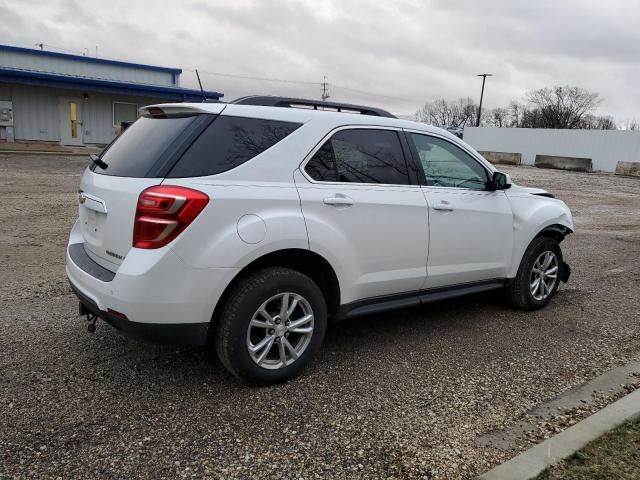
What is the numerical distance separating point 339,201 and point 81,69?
91.7ft

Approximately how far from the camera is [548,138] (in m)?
39.0

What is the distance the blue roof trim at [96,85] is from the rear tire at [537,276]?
1933 centimetres

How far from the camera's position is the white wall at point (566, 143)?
113 feet

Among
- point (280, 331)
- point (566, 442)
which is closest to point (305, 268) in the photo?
point (280, 331)

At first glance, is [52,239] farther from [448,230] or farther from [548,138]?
[548,138]

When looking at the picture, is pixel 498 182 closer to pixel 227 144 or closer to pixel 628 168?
pixel 227 144

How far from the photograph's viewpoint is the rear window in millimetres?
3404

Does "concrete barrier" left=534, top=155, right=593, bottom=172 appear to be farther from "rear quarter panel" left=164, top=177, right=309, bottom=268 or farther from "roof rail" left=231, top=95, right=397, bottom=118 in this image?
"rear quarter panel" left=164, top=177, right=309, bottom=268

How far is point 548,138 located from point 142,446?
134ft

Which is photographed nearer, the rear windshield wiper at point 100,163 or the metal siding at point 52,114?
the rear windshield wiper at point 100,163

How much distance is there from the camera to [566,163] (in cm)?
3466

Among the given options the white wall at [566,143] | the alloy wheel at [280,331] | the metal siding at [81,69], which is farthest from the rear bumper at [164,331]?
the white wall at [566,143]

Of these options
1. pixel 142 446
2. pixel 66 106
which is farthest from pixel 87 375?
pixel 66 106

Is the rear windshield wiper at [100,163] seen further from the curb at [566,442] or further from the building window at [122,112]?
the building window at [122,112]
